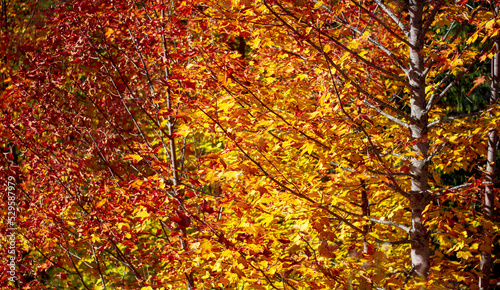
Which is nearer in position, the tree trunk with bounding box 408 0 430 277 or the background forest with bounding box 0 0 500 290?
the background forest with bounding box 0 0 500 290

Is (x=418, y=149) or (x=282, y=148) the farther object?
(x=282, y=148)

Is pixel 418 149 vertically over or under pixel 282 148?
over

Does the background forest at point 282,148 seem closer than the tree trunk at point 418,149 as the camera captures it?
Yes

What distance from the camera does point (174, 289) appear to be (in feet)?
12.3

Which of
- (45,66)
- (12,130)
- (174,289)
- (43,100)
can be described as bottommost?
(174,289)

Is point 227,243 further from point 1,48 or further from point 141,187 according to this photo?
point 1,48


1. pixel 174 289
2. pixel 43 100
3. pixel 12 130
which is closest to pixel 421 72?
pixel 174 289

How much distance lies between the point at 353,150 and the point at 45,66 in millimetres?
3225

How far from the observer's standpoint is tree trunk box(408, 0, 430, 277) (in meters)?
2.79

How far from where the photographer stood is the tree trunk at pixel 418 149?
9.14 feet

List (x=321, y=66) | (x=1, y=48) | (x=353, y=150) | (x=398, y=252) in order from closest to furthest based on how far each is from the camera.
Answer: (x=321, y=66) < (x=353, y=150) < (x=398, y=252) < (x=1, y=48)

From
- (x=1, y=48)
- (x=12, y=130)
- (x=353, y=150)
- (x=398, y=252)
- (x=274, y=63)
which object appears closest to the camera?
(x=353, y=150)

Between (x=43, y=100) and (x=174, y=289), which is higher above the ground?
(x=43, y=100)

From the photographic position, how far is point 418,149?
2828mm
